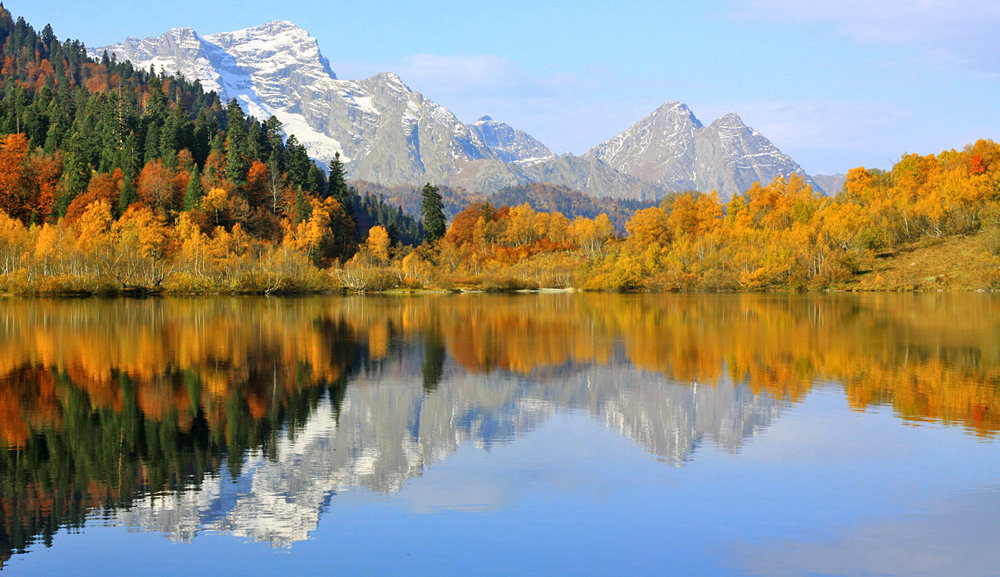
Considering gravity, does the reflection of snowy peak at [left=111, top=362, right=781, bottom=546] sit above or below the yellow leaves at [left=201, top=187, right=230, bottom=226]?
below

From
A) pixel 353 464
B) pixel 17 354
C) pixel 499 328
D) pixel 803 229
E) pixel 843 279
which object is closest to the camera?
pixel 353 464

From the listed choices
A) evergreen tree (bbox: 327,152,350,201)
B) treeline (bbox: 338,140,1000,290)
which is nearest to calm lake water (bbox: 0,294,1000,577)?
treeline (bbox: 338,140,1000,290)

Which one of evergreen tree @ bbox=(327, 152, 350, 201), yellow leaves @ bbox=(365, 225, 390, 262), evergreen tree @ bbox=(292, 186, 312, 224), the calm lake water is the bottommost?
the calm lake water

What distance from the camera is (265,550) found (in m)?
12.2

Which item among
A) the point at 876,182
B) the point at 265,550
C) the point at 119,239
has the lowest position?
the point at 265,550

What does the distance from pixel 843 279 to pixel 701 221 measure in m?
49.1

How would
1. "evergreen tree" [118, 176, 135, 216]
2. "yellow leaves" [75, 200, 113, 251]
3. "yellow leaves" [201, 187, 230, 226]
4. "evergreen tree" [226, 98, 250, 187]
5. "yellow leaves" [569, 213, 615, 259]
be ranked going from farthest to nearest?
"yellow leaves" [569, 213, 615, 259], "evergreen tree" [226, 98, 250, 187], "yellow leaves" [201, 187, 230, 226], "evergreen tree" [118, 176, 135, 216], "yellow leaves" [75, 200, 113, 251]

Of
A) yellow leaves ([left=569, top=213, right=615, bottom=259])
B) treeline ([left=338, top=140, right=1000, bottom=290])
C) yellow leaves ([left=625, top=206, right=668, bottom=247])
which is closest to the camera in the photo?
treeline ([left=338, top=140, right=1000, bottom=290])

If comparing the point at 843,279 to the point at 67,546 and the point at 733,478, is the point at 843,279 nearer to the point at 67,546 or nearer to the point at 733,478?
the point at 733,478

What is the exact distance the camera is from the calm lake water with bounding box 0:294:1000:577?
470 inches

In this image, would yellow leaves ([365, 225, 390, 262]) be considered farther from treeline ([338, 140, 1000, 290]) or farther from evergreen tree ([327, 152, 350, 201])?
evergreen tree ([327, 152, 350, 201])

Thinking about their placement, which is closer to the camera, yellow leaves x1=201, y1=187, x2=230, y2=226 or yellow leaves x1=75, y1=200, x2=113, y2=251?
yellow leaves x1=75, y1=200, x2=113, y2=251

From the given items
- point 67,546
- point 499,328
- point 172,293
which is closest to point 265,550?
point 67,546

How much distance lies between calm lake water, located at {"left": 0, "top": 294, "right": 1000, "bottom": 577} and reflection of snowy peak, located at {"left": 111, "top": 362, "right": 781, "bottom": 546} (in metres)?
0.08
